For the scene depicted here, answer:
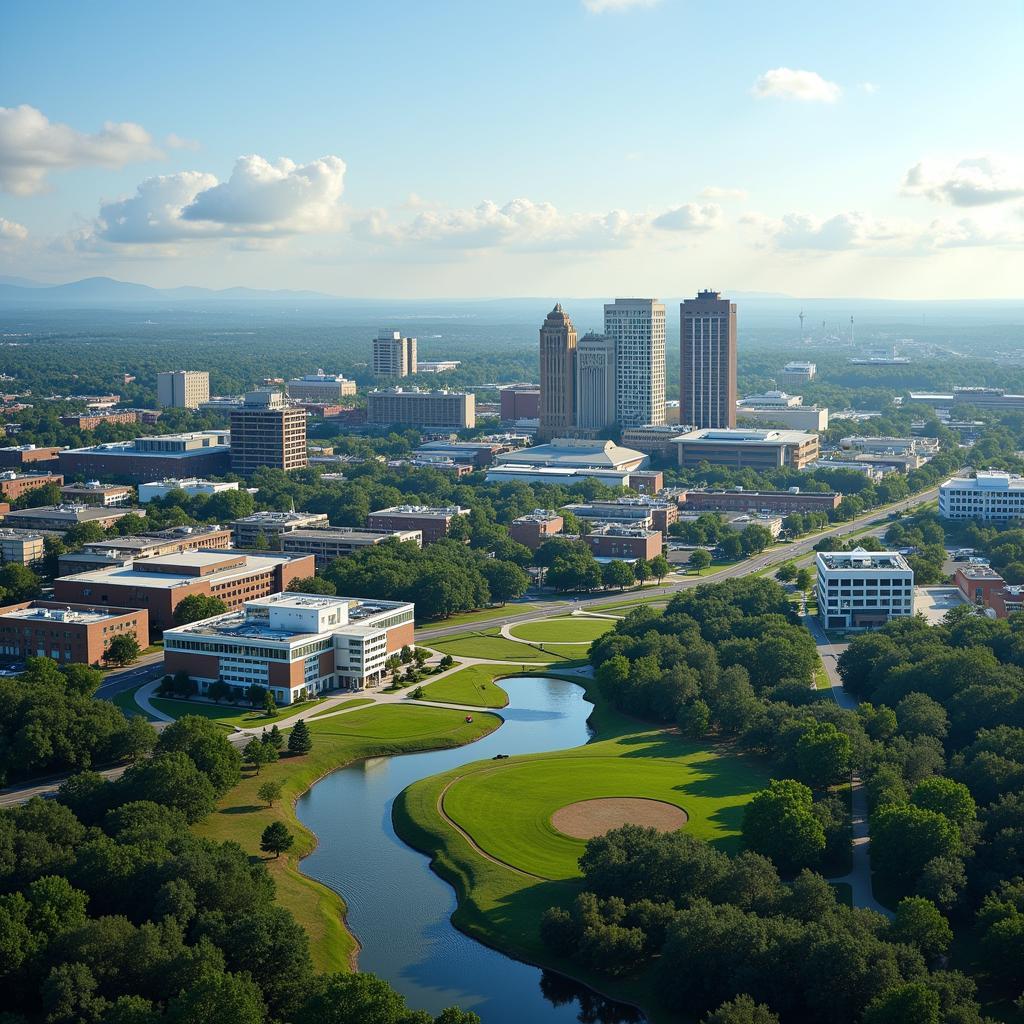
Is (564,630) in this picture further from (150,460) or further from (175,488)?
(150,460)

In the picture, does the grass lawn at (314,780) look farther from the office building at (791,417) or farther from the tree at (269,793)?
the office building at (791,417)

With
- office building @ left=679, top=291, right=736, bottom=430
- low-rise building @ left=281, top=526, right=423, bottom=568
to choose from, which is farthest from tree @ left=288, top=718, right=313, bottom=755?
office building @ left=679, top=291, right=736, bottom=430

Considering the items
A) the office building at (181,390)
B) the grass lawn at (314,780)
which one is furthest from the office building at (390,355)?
the grass lawn at (314,780)

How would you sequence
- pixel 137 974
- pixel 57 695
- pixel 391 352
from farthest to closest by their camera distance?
pixel 391 352 → pixel 57 695 → pixel 137 974

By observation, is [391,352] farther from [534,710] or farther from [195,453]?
[534,710]

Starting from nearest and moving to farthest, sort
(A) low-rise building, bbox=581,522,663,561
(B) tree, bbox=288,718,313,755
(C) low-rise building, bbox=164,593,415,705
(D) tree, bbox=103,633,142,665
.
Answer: (B) tree, bbox=288,718,313,755
(C) low-rise building, bbox=164,593,415,705
(D) tree, bbox=103,633,142,665
(A) low-rise building, bbox=581,522,663,561

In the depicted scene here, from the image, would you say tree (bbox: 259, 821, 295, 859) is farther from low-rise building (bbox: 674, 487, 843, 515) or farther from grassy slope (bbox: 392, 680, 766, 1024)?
low-rise building (bbox: 674, 487, 843, 515)

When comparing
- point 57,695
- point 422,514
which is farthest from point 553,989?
point 422,514

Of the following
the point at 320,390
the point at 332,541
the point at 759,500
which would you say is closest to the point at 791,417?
the point at 759,500
